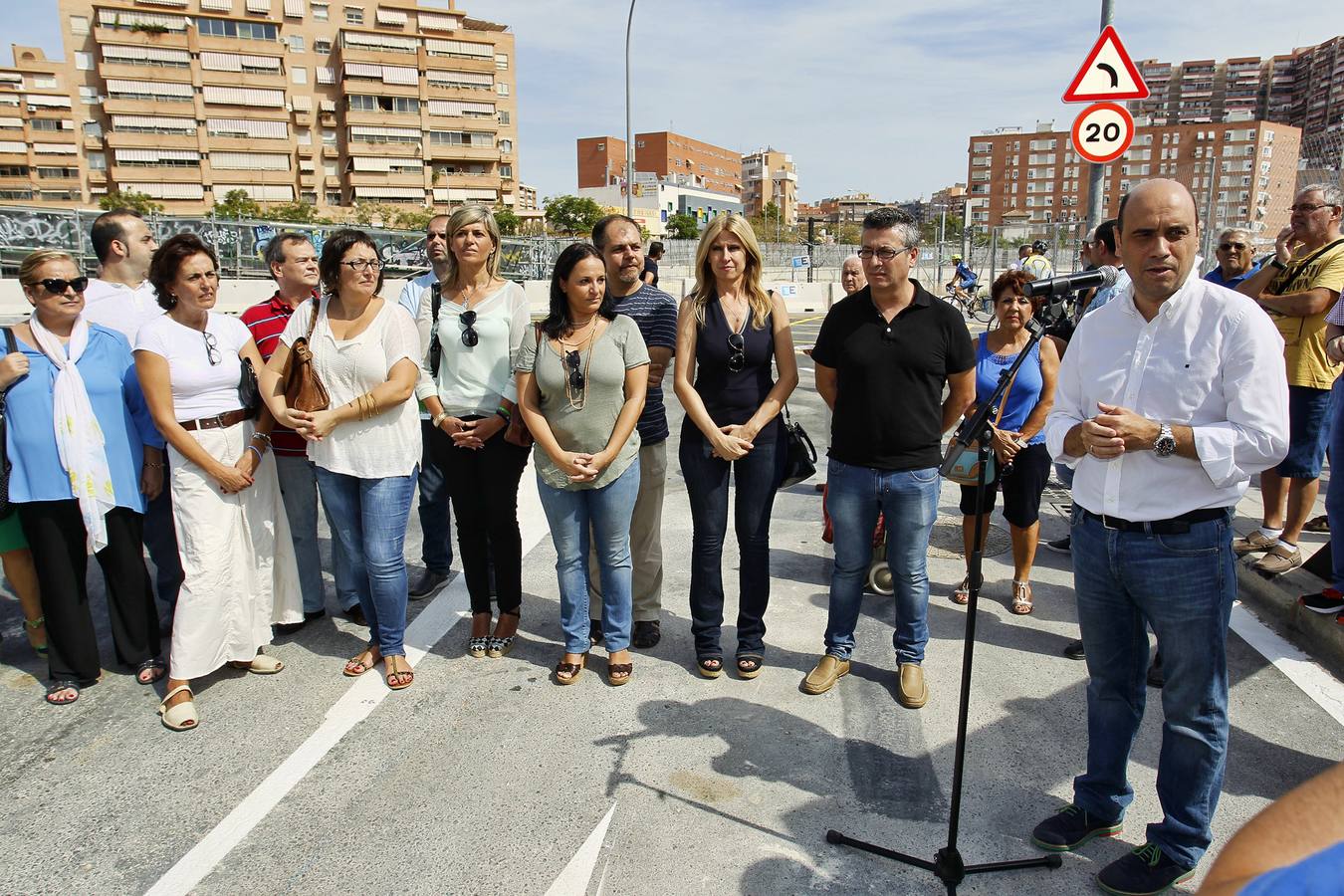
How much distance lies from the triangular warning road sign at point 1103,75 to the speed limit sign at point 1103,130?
0.10 meters

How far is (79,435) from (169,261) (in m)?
0.85

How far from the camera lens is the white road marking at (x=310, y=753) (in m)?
2.69

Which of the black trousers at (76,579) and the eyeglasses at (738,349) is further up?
the eyeglasses at (738,349)

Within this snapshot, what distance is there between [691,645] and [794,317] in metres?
23.6

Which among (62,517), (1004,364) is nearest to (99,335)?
(62,517)

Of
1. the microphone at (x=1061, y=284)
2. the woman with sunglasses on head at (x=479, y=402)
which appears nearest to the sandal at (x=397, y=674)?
the woman with sunglasses on head at (x=479, y=402)

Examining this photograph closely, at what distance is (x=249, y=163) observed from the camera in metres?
85.7

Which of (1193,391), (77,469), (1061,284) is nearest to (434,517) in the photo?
(77,469)

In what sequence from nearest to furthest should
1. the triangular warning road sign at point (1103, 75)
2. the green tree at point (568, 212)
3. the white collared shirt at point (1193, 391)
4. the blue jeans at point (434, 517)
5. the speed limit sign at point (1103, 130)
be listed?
the white collared shirt at point (1193, 391)
the blue jeans at point (434, 517)
the speed limit sign at point (1103, 130)
the triangular warning road sign at point (1103, 75)
the green tree at point (568, 212)

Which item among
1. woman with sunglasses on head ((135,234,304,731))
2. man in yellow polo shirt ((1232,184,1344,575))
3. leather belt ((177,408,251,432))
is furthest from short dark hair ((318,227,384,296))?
man in yellow polo shirt ((1232,184,1344,575))

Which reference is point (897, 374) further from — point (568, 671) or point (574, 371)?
point (568, 671)

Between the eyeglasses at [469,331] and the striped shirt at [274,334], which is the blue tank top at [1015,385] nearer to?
the eyeglasses at [469,331]

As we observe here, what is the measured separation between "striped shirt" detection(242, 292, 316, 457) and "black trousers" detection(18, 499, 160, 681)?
29.1 inches

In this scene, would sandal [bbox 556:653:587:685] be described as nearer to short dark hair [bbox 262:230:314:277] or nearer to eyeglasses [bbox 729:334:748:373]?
eyeglasses [bbox 729:334:748:373]
